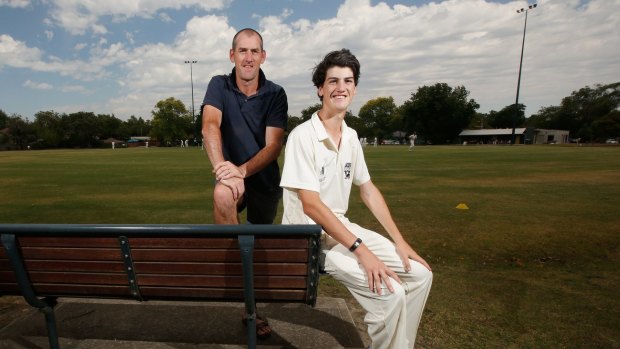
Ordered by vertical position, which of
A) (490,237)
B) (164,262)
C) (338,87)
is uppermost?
(338,87)

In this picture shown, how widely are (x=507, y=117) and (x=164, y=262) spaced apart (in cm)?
11880

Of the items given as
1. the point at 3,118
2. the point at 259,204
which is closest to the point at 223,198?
the point at 259,204

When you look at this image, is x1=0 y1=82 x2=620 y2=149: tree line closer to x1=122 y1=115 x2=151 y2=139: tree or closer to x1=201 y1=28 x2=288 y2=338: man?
x1=122 y1=115 x2=151 y2=139: tree

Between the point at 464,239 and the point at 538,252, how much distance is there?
1013 mm

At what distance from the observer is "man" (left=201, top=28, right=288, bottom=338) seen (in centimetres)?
305

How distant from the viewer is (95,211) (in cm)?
852

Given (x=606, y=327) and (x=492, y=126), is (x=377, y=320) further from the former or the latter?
(x=492, y=126)

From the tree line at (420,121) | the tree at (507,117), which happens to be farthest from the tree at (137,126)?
the tree at (507,117)

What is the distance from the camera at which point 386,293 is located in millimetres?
2238

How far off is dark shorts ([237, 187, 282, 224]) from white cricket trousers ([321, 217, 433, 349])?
95 centimetres

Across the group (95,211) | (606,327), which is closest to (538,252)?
(606,327)

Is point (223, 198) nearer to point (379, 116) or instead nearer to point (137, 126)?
point (379, 116)

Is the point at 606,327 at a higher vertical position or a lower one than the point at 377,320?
lower

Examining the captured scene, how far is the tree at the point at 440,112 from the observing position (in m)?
79.3
